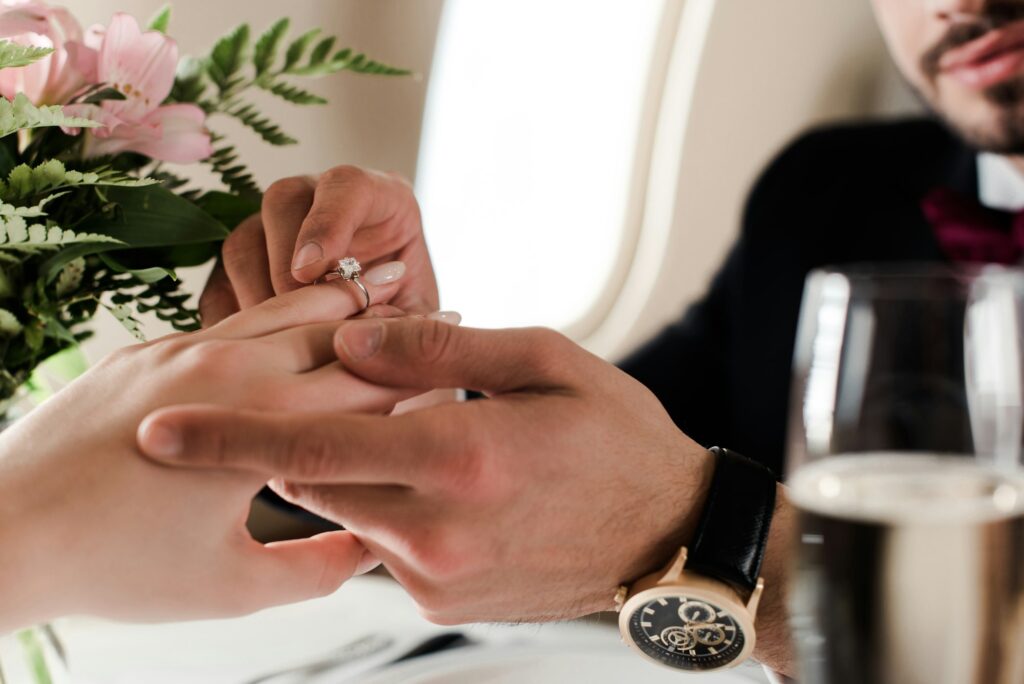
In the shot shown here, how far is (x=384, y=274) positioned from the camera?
70cm

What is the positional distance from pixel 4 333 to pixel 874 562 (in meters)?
0.51

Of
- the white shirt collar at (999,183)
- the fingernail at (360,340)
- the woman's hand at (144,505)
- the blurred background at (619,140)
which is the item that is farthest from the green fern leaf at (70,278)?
the white shirt collar at (999,183)

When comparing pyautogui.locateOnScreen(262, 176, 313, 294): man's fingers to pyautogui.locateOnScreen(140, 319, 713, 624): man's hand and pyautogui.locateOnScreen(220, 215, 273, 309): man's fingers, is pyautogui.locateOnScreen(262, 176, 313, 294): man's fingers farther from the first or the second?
pyautogui.locateOnScreen(140, 319, 713, 624): man's hand

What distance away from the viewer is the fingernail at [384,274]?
70 centimetres

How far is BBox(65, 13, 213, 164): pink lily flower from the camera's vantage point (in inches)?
→ 23.2

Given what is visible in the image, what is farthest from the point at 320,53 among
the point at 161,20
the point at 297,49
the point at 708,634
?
the point at 708,634

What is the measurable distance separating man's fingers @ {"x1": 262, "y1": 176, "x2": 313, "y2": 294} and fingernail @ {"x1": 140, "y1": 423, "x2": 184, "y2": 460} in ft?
0.82

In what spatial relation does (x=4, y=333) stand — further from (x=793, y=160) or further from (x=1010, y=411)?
(x=793, y=160)

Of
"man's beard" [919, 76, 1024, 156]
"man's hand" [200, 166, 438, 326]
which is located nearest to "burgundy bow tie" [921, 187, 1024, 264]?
"man's beard" [919, 76, 1024, 156]

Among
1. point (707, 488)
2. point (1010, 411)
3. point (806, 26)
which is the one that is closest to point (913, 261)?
point (806, 26)

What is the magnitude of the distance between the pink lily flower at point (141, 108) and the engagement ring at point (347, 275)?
112 mm

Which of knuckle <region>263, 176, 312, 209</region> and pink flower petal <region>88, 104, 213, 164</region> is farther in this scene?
knuckle <region>263, 176, 312, 209</region>

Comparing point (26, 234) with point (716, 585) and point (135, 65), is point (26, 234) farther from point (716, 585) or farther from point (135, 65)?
point (716, 585)

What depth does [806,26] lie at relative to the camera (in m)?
1.69
